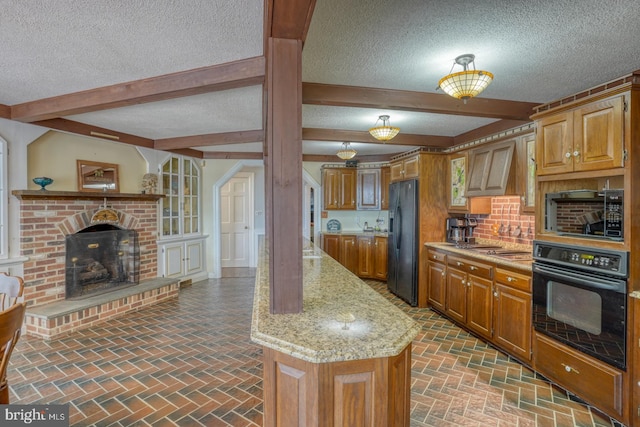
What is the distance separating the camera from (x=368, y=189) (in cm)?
635

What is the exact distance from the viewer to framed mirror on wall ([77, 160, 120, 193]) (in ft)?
13.6

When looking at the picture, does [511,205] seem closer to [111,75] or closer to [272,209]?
[272,209]

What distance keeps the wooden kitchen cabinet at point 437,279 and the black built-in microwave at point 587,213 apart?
1542mm

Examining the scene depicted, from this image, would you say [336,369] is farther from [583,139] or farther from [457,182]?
[457,182]

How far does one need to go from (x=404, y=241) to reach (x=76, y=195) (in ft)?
13.7

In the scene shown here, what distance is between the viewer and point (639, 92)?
205 centimetres

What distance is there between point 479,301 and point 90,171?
16.0 feet

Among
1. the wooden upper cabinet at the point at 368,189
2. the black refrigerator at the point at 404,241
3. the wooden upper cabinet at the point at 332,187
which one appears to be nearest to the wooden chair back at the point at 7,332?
Result: the black refrigerator at the point at 404,241

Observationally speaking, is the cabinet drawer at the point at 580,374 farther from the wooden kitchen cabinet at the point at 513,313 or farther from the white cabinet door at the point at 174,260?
the white cabinet door at the point at 174,260

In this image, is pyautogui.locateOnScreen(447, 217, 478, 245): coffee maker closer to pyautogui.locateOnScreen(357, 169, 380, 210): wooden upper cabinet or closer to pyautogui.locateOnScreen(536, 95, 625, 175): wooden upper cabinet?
pyautogui.locateOnScreen(536, 95, 625, 175): wooden upper cabinet

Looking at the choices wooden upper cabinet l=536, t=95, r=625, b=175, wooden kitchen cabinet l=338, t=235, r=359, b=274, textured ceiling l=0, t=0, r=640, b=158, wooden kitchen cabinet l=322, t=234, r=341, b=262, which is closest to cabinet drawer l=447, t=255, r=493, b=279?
wooden upper cabinet l=536, t=95, r=625, b=175

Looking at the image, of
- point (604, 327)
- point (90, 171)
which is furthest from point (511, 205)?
point (90, 171)

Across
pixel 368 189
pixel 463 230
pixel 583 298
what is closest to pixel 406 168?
pixel 463 230

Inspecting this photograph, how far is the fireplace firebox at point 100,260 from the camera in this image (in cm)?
397
